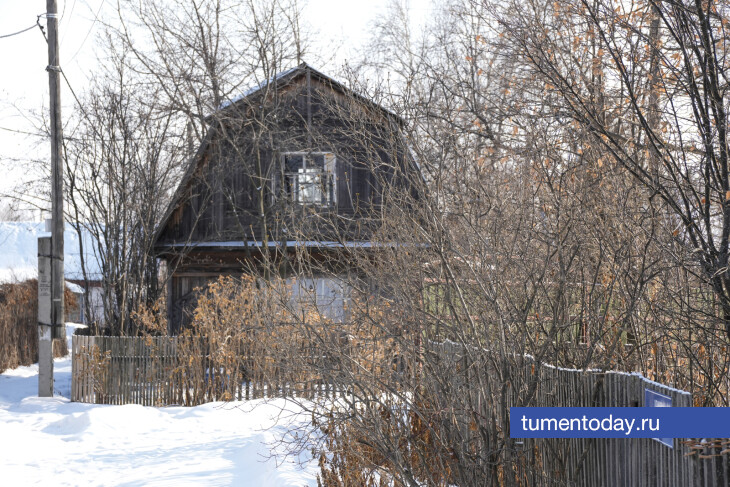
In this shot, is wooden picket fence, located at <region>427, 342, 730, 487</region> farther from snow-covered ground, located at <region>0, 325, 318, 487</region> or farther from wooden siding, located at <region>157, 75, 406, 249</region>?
wooden siding, located at <region>157, 75, 406, 249</region>

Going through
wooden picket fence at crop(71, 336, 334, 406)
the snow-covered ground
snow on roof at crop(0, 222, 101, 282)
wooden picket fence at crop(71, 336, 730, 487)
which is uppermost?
snow on roof at crop(0, 222, 101, 282)

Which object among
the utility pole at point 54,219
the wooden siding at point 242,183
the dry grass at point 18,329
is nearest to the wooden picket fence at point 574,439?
the utility pole at point 54,219

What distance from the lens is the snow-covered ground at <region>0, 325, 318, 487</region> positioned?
23.2 feet

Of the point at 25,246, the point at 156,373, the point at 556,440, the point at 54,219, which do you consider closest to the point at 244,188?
the point at 54,219

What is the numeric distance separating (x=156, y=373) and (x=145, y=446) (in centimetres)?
291

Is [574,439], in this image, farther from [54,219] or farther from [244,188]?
[244,188]

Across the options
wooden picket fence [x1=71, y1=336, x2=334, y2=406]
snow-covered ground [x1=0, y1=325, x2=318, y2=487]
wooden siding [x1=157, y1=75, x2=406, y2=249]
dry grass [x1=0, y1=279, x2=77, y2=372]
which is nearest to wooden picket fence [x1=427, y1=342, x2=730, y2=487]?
snow-covered ground [x1=0, y1=325, x2=318, y2=487]

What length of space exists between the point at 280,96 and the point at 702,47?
11882 millimetres

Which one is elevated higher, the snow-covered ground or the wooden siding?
the wooden siding

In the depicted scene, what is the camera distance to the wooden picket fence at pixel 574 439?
12.6 feet

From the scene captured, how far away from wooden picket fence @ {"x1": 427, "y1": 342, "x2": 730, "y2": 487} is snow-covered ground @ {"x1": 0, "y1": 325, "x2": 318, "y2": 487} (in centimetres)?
169

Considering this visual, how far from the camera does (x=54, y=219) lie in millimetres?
12539

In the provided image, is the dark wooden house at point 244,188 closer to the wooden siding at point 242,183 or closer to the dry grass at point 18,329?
the wooden siding at point 242,183

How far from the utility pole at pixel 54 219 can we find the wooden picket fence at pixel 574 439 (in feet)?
30.4
